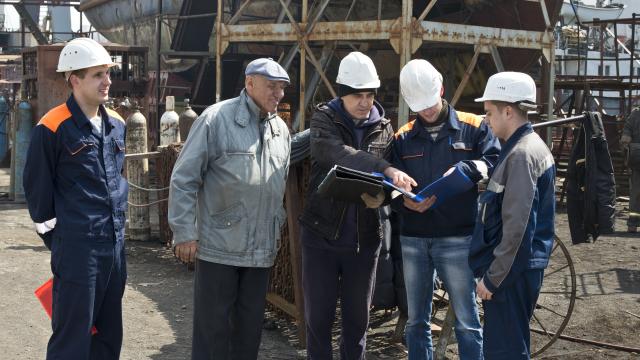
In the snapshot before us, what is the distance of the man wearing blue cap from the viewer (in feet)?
14.5

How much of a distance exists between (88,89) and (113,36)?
23022mm

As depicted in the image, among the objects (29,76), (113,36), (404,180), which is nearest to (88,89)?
(404,180)

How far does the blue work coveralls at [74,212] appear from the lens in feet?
14.1

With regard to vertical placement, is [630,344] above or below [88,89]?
below

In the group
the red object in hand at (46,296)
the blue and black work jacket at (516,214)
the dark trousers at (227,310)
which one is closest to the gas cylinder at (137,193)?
the red object in hand at (46,296)

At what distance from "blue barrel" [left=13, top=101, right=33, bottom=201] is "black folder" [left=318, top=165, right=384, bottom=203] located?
995 cm

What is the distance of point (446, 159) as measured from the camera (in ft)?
15.2

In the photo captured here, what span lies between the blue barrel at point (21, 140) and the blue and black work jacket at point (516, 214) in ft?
34.9

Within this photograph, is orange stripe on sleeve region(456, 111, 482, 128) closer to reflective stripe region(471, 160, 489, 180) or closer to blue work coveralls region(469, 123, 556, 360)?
reflective stripe region(471, 160, 489, 180)

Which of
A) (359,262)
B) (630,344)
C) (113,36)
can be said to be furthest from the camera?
(113,36)

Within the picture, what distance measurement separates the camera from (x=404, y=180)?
449 centimetres

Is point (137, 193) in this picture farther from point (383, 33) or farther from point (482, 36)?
point (482, 36)

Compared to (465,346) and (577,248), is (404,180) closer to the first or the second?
(465,346)

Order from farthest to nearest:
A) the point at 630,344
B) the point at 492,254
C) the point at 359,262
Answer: the point at 630,344
the point at 359,262
the point at 492,254
